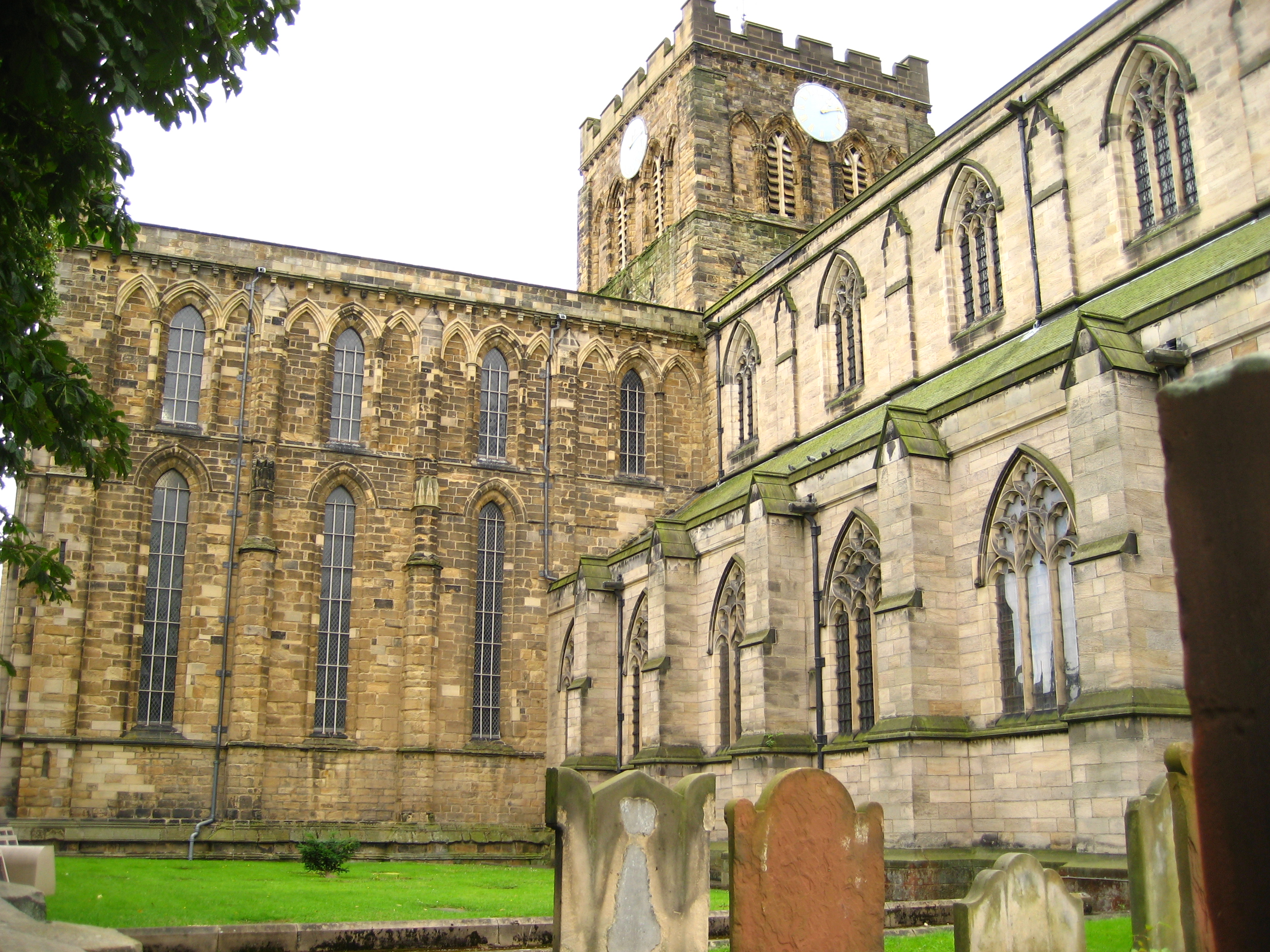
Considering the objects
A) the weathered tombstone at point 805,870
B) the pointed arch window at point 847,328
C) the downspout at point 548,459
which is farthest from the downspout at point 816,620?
the weathered tombstone at point 805,870

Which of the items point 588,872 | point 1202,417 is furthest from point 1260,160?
point 1202,417

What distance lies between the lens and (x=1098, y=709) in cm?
1578

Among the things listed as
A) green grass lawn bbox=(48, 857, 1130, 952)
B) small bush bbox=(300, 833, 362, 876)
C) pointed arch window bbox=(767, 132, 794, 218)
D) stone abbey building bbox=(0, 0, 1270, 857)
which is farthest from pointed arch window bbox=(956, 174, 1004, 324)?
small bush bbox=(300, 833, 362, 876)

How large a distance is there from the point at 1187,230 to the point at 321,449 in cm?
2037

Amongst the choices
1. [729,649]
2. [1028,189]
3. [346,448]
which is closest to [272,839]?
[346,448]

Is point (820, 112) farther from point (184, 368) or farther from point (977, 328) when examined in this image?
point (184, 368)

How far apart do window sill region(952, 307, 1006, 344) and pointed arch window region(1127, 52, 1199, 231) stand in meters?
3.59

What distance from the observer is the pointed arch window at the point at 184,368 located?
3120 centimetres

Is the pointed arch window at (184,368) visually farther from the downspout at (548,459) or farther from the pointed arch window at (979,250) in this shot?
the pointed arch window at (979,250)

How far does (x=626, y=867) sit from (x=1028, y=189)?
18.9 metres

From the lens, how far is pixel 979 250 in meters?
26.5

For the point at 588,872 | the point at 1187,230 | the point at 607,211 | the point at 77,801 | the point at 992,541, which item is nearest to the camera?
the point at 588,872

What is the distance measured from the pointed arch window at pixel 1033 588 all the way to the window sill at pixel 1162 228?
5.56 metres

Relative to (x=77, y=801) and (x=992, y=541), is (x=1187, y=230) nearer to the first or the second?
(x=992, y=541)
